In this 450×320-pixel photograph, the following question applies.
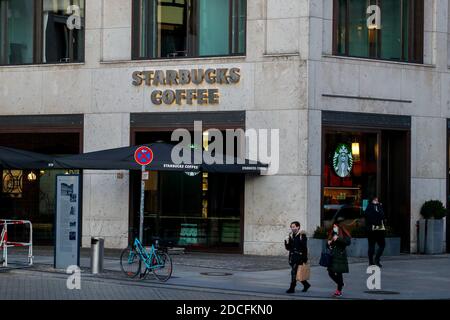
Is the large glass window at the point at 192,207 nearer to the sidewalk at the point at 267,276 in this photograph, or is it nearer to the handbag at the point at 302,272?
the sidewalk at the point at 267,276

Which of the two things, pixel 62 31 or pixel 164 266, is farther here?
pixel 62 31

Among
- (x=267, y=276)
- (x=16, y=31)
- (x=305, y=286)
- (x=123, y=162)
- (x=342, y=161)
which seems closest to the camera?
(x=305, y=286)

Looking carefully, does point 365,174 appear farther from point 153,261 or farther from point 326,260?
point 326,260

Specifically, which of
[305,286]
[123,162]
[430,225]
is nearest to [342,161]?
[430,225]

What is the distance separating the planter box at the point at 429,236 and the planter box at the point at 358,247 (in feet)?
3.64

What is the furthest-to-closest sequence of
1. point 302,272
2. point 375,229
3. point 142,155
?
point 375,229 < point 142,155 < point 302,272

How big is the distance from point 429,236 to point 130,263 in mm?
11424

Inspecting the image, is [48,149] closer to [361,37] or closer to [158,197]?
[158,197]

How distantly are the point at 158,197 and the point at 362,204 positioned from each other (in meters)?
6.26

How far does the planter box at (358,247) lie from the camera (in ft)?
87.5

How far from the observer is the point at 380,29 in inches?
1153

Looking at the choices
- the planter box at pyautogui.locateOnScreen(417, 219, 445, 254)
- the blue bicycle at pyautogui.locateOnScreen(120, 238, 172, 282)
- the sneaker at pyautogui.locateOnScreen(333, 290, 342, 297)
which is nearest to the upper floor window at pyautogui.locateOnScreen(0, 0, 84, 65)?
the blue bicycle at pyautogui.locateOnScreen(120, 238, 172, 282)

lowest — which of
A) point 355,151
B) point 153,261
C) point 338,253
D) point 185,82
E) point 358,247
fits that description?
point 358,247
